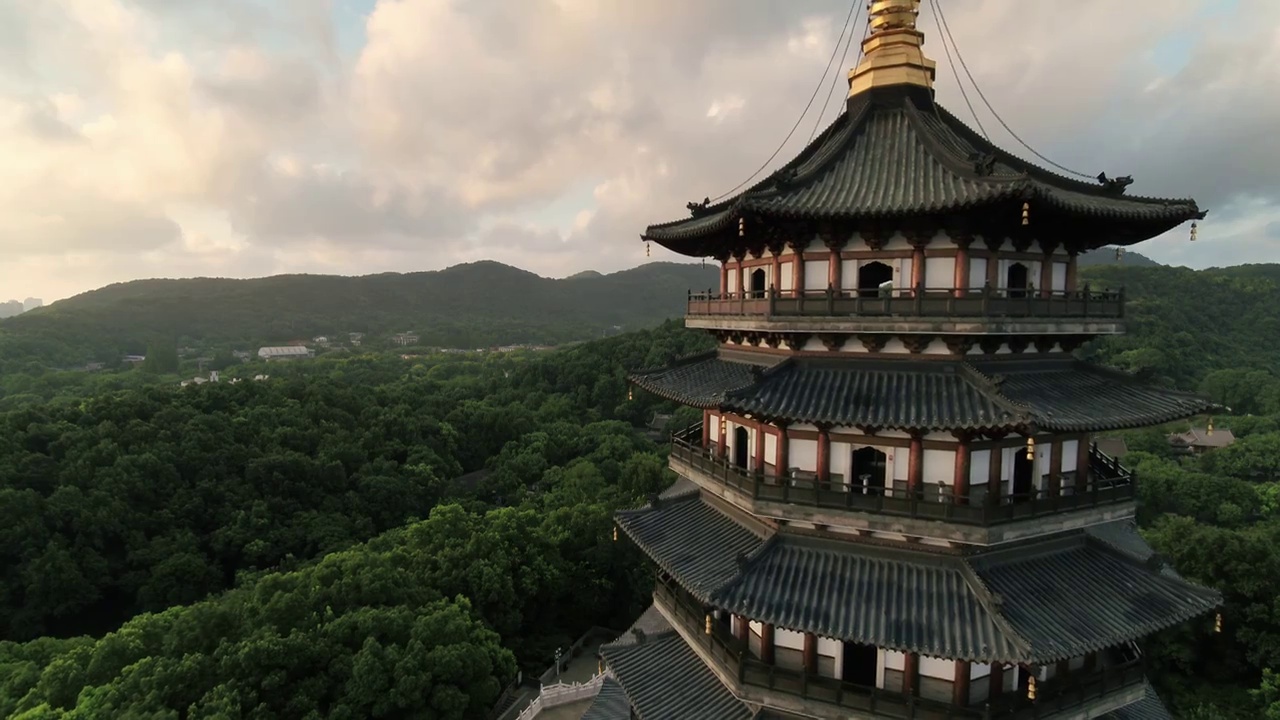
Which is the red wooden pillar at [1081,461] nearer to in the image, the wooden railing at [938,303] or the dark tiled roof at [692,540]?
the wooden railing at [938,303]

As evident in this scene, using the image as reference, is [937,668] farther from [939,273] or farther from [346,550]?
[346,550]

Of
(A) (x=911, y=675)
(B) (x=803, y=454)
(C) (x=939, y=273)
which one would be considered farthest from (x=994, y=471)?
(A) (x=911, y=675)

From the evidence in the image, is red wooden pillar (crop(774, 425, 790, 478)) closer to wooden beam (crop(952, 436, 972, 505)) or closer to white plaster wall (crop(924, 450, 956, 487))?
white plaster wall (crop(924, 450, 956, 487))

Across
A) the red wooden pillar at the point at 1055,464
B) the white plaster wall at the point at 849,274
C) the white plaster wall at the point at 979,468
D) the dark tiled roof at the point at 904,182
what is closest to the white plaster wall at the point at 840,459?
the white plaster wall at the point at 979,468

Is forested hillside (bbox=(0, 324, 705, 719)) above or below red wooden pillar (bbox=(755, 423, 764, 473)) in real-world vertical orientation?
below

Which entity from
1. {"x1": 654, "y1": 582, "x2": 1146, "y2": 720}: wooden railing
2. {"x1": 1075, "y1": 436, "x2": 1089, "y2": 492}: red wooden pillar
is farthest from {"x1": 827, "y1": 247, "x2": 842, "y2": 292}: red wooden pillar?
{"x1": 654, "y1": 582, "x2": 1146, "y2": 720}: wooden railing

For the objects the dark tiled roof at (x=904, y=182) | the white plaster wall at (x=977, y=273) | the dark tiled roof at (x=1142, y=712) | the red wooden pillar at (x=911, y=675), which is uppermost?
the dark tiled roof at (x=904, y=182)

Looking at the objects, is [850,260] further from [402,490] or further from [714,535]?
[402,490]
